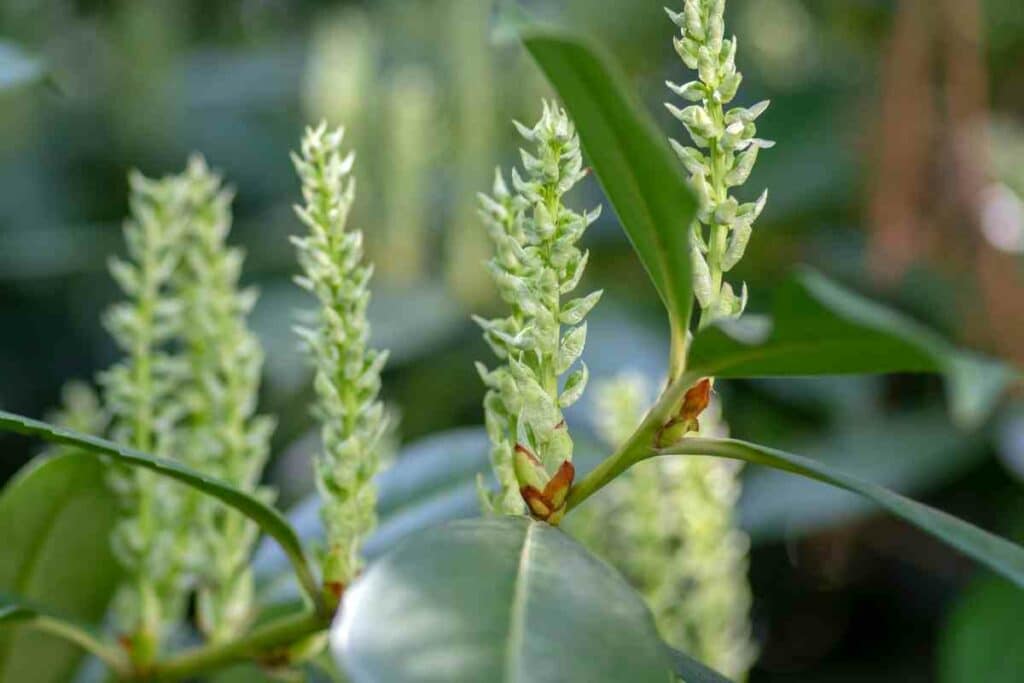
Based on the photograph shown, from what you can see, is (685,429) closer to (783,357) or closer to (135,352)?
(783,357)

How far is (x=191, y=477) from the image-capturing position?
0.45 m

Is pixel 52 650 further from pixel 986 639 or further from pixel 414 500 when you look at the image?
pixel 986 639

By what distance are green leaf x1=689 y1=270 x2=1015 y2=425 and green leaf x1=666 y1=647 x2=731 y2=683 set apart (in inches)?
3.9

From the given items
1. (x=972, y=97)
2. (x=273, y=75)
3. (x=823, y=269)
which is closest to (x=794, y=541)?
(x=823, y=269)

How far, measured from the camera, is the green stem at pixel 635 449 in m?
0.45

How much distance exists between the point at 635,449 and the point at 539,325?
56 millimetres

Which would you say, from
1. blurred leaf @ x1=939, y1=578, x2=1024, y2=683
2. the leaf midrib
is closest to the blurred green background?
blurred leaf @ x1=939, y1=578, x2=1024, y2=683

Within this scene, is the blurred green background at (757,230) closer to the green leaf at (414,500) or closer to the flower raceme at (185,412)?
the green leaf at (414,500)

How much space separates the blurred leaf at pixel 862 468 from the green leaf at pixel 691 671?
2.68 feet

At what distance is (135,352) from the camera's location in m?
0.58

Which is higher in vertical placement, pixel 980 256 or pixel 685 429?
pixel 685 429

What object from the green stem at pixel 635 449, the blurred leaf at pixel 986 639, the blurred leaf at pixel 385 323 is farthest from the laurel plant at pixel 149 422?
the blurred leaf at pixel 385 323

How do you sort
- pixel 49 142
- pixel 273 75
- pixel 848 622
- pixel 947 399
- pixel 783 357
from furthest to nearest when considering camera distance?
pixel 273 75, pixel 49 142, pixel 947 399, pixel 848 622, pixel 783 357

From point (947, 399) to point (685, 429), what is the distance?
3.87 ft
